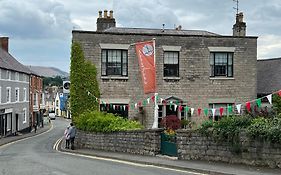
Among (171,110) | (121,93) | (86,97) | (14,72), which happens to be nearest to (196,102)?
(171,110)

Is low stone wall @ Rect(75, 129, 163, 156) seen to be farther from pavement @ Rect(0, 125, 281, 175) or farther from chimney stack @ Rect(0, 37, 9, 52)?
chimney stack @ Rect(0, 37, 9, 52)

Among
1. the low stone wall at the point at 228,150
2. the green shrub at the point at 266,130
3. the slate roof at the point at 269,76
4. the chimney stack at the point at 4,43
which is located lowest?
the low stone wall at the point at 228,150

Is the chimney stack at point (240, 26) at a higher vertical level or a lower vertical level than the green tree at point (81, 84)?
higher

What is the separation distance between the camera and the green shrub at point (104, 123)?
21.6 meters

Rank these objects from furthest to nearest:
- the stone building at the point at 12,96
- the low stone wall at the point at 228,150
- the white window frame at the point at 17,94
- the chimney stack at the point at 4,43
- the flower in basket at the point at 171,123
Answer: the chimney stack at the point at 4,43
the white window frame at the point at 17,94
the stone building at the point at 12,96
the flower in basket at the point at 171,123
the low stone wall at the point at 228,150

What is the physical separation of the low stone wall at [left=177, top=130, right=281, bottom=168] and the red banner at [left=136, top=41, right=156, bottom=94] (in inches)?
177

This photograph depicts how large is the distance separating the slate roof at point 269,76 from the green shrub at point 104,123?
1214 cm

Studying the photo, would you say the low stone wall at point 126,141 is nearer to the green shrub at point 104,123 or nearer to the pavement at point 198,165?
the green shrub at point 104,123

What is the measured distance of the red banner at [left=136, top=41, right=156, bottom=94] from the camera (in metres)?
20.6

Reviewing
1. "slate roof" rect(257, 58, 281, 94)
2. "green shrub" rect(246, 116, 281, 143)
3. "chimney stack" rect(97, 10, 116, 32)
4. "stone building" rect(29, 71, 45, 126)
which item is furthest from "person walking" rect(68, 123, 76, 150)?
"stone building" rect(29, 71, 45, 126)

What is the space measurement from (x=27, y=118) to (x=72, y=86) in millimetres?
33266

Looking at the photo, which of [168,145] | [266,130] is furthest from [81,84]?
[266,130]

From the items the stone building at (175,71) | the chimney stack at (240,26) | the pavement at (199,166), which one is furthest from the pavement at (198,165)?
the chimney stack at (240,26)

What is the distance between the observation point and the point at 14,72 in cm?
4894
